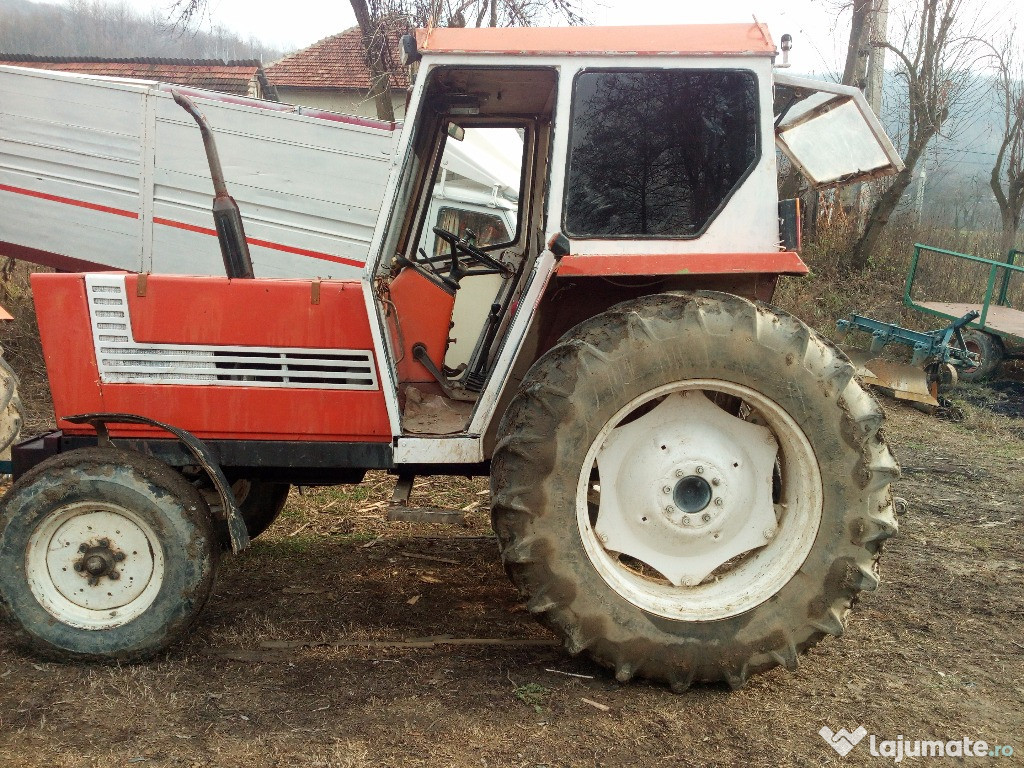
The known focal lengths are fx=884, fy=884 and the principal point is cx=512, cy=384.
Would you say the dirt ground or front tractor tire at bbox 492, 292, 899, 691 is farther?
front tractor tire at bbox 492, 292, 899, 691

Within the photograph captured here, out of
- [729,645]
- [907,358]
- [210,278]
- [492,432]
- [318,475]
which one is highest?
[210,278]

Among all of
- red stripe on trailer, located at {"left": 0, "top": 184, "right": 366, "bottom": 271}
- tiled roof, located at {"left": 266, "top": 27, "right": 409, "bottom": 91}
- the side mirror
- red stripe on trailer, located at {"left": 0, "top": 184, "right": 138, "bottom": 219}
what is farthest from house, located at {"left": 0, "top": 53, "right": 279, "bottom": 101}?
the side mirror

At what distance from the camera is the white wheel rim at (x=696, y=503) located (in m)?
3.28

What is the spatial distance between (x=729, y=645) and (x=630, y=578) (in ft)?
1.38

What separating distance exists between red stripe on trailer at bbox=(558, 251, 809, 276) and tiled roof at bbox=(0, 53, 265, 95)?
1763cm

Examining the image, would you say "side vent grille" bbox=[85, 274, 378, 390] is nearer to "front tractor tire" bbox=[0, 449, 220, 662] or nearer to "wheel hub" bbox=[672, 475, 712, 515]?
"front tractor tire" bbox=[0, 449, 220, 662]

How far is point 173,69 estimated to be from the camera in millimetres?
19031

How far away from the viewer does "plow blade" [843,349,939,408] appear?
29.5ft

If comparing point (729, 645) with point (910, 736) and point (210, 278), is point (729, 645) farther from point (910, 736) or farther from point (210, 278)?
point (210, 278)

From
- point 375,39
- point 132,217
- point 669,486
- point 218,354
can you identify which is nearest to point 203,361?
point 218,354

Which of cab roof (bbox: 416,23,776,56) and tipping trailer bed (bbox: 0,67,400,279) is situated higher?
cab roof (bbox: 416,23,776,56)

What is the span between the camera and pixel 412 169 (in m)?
3.82

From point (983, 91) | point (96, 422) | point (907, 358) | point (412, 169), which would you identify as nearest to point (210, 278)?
point (96, 422)

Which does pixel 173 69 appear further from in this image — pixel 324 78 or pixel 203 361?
pixel 203 361
